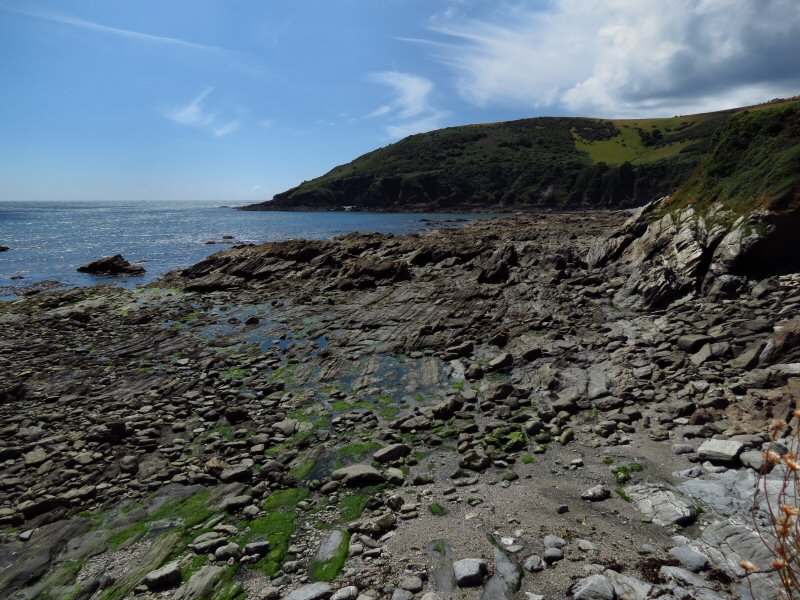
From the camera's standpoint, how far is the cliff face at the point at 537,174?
137m

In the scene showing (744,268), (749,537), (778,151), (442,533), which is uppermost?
(778,151)

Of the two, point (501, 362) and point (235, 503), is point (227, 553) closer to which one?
point (235, 503)

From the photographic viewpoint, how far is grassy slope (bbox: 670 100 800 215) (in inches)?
878

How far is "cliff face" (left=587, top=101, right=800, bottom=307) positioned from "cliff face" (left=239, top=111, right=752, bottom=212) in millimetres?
111454

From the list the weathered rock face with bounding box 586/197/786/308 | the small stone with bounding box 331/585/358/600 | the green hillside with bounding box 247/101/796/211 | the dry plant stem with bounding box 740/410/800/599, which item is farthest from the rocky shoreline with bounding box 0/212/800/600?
the green hillside with bounding box 247/101/796/211

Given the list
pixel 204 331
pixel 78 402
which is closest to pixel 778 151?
pixel 204 331

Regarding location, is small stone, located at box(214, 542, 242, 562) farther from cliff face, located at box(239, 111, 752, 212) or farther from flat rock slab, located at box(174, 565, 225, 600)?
cliff face, located at box(239, 111, 752, 212)

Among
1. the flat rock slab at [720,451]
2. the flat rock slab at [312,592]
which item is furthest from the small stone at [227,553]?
the flat rock slab at [720,451]

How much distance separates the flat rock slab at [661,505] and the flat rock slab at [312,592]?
6.54 m

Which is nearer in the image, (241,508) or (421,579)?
(421,579)

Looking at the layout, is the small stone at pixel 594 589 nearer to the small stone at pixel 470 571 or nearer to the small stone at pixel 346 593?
the small stone at pixel 470 571

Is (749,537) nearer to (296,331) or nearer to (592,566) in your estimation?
(592,566)

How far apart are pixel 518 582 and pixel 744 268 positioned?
821 inches

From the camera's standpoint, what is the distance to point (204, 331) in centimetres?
2750
